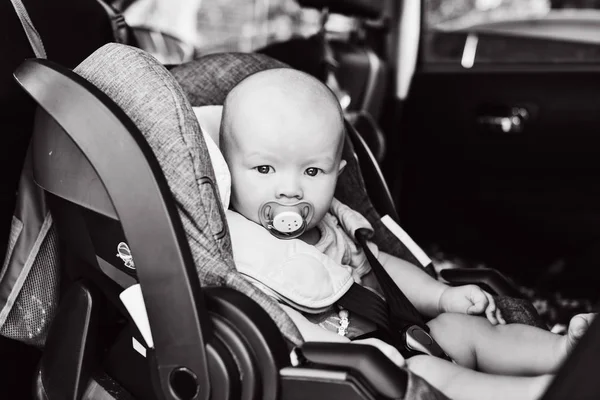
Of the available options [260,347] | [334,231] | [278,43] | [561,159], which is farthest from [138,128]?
[561,159]

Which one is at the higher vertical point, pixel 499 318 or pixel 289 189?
pixel 289 189

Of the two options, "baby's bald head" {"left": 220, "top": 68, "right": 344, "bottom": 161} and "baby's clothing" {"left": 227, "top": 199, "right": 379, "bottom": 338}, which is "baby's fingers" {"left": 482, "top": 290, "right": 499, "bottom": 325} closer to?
"baby's clothing" {"left": 227, "top": 199, "right": 379, "bottom": 338}

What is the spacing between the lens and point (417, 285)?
1.60 m

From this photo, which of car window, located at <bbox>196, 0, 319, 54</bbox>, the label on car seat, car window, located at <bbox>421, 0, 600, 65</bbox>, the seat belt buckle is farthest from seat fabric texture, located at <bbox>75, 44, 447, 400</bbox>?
car window, located at <bbox>196, 0, 319, 54</bbox>

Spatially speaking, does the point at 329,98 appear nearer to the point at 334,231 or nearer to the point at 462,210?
the point at 334,231

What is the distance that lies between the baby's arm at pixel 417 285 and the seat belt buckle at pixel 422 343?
21 cm

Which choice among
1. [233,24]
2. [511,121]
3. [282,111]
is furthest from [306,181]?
[233,24]

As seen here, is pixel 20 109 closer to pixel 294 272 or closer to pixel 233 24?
pixel 294 272

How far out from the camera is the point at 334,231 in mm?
1565

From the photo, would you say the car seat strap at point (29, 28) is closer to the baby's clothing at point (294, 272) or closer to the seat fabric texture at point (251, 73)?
the seat fabric texture at point (251, 73)

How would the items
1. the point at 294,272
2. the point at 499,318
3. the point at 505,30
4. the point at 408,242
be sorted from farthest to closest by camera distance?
the point at 505,30, the point at 408,242, the point at 499,318, the point at 294,272

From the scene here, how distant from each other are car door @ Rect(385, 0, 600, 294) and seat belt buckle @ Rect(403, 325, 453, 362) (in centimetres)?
169

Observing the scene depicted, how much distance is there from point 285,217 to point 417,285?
40 cm

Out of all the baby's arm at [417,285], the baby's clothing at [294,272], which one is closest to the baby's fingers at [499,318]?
the baby's arm at [417,285]
